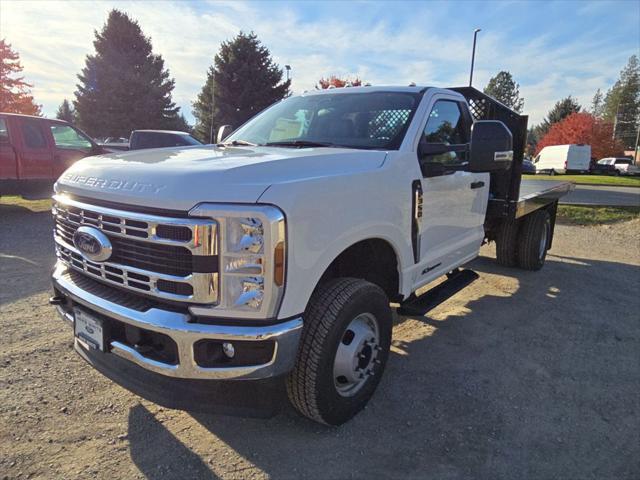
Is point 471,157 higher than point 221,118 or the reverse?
the reverse

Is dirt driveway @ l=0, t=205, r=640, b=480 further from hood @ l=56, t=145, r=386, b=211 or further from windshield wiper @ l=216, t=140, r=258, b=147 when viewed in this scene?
windshield wiper @ l=216, t=140, r=258, b=147

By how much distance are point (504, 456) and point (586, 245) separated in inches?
284

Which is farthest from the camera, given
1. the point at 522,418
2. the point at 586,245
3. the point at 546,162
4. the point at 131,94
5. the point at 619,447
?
the point at 546,162

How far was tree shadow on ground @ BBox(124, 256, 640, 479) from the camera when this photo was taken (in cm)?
241

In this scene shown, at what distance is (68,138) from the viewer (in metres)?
10.7

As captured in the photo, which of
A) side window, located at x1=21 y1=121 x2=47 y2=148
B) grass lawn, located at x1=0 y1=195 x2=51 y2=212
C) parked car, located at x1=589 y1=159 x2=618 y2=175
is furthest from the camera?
parked car, located at x1=589 y1=159 x2=618 y2=175

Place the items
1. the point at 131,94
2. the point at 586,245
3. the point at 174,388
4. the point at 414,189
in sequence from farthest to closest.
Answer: the point at 131,94
the point at 586,245
the point at 414,189
the point at 174,388

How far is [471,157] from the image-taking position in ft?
10.5

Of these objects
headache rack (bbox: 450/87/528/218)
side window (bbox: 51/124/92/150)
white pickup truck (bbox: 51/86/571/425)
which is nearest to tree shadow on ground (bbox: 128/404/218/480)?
white pickup truck (bbox: 51/86/571/425)

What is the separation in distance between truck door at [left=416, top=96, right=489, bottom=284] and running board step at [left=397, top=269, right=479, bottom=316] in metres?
0.15

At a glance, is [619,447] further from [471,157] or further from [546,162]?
[546,162]

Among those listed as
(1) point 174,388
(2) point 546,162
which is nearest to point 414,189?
(1) point 174,388

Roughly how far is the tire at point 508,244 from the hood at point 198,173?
4012 mm

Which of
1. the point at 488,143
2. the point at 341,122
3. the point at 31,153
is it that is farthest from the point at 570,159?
Result: the point at 341,122
